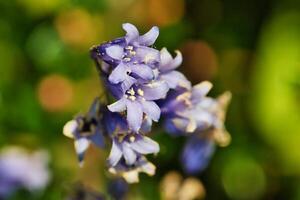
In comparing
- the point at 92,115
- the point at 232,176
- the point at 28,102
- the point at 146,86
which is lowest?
the point at 232,176

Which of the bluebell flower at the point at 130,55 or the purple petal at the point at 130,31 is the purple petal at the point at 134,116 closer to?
the bluebell flower at the point at 130,55

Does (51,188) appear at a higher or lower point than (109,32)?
lower

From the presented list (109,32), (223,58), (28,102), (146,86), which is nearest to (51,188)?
(28,102)

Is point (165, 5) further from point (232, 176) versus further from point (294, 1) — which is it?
point (232, 176)

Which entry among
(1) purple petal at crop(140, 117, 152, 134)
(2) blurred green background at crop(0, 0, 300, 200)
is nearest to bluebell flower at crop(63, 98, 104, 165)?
(1) purple petal at crop(140, 117, 152, 134)

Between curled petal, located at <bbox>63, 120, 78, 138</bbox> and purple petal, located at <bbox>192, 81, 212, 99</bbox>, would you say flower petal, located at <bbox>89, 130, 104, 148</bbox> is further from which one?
purple petal, located at <bbox>192, 81, 212, 99</bbox>

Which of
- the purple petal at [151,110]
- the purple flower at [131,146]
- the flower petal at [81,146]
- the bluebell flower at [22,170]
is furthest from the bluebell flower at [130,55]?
the bluebell flower at [22,170]
